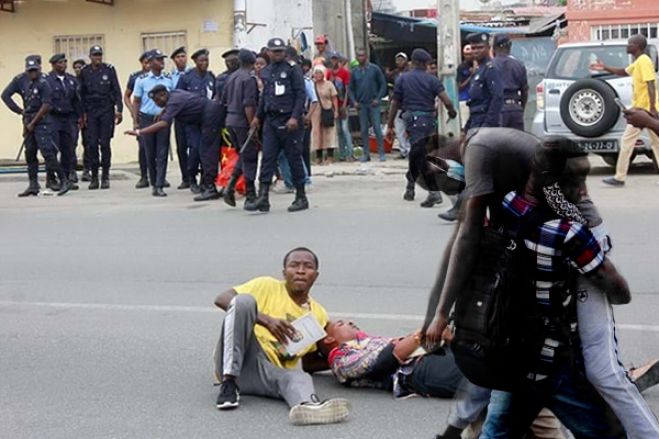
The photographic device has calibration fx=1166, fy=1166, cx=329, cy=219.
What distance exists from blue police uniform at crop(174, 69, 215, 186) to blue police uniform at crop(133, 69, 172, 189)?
0.98 feet

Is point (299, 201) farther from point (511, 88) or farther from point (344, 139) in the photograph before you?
point (344, 139)

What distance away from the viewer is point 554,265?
381 centimetres

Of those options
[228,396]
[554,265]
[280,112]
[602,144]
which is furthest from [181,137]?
[554,265]

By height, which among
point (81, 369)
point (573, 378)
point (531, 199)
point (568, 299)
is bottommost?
point (81, 369)

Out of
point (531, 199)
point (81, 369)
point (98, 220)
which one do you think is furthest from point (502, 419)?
point (98, 220)

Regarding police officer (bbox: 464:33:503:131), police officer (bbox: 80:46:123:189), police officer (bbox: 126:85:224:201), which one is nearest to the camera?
police officer (bbox: 464:33:503:131)

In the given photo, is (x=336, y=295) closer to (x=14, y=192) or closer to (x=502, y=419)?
(x=502, y=419)

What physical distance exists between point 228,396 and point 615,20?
18.0m

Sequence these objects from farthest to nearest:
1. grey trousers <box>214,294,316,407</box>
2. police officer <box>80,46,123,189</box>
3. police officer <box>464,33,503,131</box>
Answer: police officer <box>80,46,123,189</box>, police officer <box>464,33,503,131</box>, grey trousers <box>214,294,316,407</box>

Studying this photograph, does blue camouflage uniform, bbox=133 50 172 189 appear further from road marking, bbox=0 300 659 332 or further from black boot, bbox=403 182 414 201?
road marking, bbox=0 300 659 332

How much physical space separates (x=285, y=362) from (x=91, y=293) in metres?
3.13

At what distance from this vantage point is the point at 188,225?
1170 cm

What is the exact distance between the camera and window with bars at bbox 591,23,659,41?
72.1 feet

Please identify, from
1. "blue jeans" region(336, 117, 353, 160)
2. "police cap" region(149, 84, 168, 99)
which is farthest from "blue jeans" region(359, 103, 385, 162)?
"police cap" region(149, 84, 168, 99)
